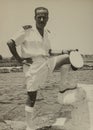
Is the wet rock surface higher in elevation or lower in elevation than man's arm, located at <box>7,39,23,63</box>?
lower

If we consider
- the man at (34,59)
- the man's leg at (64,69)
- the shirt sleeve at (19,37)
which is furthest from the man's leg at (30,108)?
the shirt sleeve at (19,37)

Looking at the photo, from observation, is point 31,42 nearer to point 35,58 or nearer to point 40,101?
point 35,58

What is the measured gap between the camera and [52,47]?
1721 millimetres

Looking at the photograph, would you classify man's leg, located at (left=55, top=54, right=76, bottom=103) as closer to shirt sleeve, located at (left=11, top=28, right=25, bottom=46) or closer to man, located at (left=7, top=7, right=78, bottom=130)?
man, located at (left=7, top=7, right=78, bottom=130)

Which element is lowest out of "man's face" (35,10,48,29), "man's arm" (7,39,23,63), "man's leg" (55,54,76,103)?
"man's leg" (55,54,76,103)

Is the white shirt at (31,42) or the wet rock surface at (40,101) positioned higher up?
the white shirt at (31,42)

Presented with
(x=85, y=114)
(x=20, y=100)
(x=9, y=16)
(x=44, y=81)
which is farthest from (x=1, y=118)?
(x=9, y=16)

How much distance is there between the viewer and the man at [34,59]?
5.47ft

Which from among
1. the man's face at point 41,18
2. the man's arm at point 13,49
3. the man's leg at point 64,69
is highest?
the man's face at point 41,18

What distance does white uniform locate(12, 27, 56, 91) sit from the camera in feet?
5.48

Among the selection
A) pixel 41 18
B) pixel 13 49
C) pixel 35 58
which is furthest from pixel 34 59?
pixel 41 18

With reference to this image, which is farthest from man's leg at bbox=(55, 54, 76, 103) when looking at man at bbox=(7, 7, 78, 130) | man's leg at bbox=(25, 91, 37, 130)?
man's leg at bbox=(25, 91, 37, 130)

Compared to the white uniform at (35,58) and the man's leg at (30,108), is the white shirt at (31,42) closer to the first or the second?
the white uniform at (35,58)

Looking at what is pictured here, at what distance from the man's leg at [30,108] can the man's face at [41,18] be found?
0.40 metres
